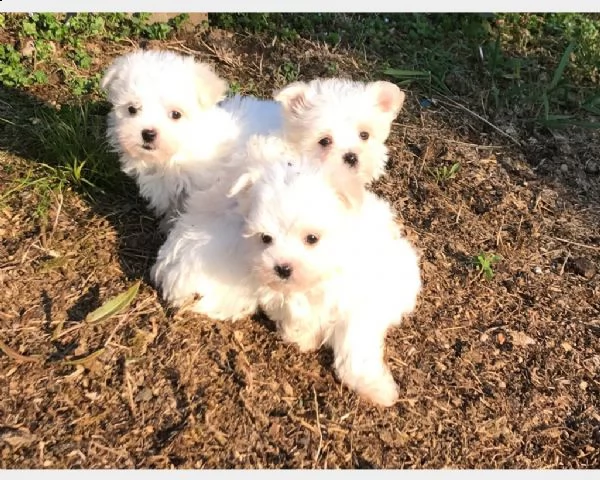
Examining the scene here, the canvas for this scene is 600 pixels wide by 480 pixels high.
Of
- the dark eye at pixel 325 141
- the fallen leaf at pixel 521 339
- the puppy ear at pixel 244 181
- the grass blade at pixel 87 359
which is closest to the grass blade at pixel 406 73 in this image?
the dark eye at pixel 325 141

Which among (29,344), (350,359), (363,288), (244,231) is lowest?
(29,344)

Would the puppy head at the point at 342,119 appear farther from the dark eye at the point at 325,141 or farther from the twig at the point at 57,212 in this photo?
the twig at the point at 57,212

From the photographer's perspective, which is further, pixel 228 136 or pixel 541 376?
pixel 228 136

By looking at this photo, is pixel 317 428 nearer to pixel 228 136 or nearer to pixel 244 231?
pixel 244 231

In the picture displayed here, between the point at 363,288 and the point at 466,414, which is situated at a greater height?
the point at 363,288

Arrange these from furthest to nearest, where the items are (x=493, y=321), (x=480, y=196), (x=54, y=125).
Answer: (x=480, y=196) < (x=54, y=125) < (x=493, y=321)

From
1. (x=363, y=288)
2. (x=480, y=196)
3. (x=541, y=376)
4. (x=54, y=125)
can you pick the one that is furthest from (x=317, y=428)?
(x=54, y=125)

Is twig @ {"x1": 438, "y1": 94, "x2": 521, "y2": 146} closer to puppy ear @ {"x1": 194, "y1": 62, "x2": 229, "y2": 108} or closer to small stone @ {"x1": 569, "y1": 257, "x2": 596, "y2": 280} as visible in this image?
small stone @ {"x1": 569, "y1": 257, "x2": 596, "y2": 280}

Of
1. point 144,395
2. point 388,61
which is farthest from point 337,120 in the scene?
point 388,61

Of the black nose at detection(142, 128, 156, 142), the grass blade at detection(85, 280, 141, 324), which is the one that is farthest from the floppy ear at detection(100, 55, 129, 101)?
the grass blade at detection(85, 280, 141, 324)
